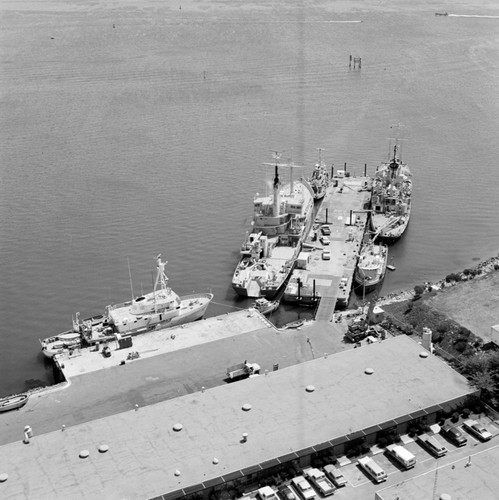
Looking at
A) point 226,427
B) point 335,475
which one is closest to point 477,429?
point 335,475

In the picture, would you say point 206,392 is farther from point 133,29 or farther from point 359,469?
point 133,29

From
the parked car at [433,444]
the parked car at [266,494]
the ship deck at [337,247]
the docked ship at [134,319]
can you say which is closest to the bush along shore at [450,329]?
the ship deck at [337,247]

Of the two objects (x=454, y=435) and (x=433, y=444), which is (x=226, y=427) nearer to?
(x=433, y=444)

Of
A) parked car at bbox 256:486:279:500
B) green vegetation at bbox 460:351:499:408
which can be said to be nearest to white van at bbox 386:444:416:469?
green vegetation at bbox 460:351:499:408

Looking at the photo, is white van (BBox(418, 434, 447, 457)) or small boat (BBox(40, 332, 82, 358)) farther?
small boat (BBox(40, 332, 82, 358))

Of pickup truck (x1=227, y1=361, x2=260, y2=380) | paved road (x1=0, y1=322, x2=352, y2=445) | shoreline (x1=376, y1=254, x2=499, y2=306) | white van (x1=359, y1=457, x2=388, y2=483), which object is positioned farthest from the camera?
shoreline (x1=376, y1=254, x2=499, y2=306)

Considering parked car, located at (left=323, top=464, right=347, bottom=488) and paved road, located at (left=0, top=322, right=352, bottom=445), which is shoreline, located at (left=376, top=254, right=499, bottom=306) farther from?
parked car, located at (left=323, top=464, right=347, bottom=488)
